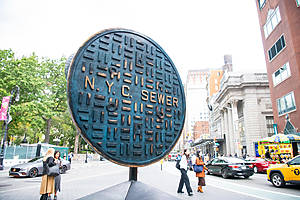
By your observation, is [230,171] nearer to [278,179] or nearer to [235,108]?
[278,179]

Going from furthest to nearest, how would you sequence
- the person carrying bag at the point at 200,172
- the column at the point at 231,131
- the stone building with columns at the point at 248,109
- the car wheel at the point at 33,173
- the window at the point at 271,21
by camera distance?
the column at the point at 231,131 → the stone building with columns at the point at 248,109 → the window at the point at 271,21 → the car wheel at the point at 33,173 → the person carrying bag at the point at 200,172

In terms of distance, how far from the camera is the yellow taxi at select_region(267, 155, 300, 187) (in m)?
8.70

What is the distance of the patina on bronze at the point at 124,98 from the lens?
2074 mm

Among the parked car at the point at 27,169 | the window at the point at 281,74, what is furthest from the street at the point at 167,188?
the window at the point at 281,74

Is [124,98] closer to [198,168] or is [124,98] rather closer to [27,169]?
[198,168]

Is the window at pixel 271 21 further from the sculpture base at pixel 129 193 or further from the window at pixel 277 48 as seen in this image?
the sculpture base at pixel 129 193

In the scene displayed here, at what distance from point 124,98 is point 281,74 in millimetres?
24577

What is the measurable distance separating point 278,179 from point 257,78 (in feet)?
104

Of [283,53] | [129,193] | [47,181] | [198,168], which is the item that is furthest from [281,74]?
[129,193]

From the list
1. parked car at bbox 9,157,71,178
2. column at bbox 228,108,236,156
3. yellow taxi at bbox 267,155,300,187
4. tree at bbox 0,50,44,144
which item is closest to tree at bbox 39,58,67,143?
tree at bbox 0,50,44,144

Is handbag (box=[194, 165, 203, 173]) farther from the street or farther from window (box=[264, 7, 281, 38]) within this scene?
→ window (box=[264, 7, 281, 38])

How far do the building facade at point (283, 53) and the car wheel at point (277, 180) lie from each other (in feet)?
38.8

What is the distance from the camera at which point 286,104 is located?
2100cm

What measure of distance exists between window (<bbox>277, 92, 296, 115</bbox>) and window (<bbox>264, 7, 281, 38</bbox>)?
818 centimetres
